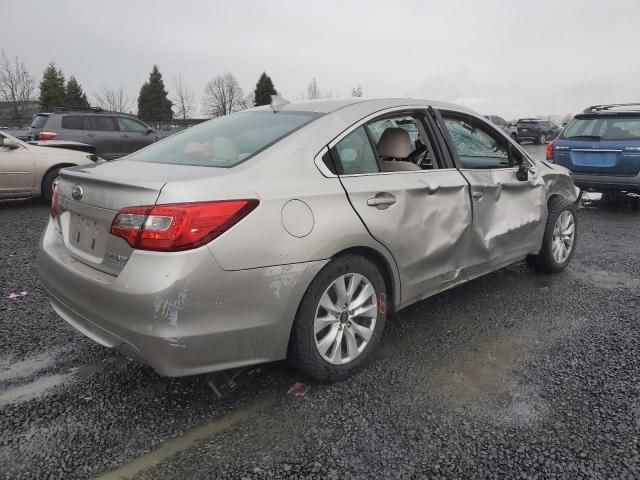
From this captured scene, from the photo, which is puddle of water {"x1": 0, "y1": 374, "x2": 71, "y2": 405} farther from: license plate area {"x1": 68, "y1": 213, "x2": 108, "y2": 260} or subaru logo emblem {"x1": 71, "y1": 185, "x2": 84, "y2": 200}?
subaru logo emblem {"x1": 71, "y1": 185, "x2": 84, "y2": 200}

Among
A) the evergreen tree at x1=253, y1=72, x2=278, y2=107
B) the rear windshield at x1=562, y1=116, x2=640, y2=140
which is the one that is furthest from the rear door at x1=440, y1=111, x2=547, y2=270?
the evergreen tree at x1=253, y1=72, x2=278, y2=107

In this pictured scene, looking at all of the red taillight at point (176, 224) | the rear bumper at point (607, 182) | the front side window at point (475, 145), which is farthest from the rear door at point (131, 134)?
the red taillight at point (176, 224)

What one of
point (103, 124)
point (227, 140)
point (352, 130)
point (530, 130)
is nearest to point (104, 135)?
point (103, 124)

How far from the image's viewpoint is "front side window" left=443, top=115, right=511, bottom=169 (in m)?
3.47

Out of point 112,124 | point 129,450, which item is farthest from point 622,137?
point 112,124

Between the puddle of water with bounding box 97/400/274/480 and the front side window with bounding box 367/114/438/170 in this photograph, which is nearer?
the puddle of water with bounding box 97/400/274/480

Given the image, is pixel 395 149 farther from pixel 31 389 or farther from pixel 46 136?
pixel 46 136

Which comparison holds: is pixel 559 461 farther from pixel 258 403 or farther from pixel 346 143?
pixel 346 143

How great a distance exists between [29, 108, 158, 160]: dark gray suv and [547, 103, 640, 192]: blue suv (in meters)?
10.3

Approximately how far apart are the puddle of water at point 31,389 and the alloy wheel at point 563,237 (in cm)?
388

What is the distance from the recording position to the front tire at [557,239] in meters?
4.31

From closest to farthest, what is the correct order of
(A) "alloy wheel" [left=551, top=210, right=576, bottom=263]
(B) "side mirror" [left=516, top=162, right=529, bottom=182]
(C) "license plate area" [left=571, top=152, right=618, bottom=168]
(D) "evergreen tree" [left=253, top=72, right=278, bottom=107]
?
1. (B) "side mirror" [left=516, top=162, right=529, bottom=182]
2. (A) "alloy wheel" [left=551, top=210, right=576, bottom=263]
3. (C) "license plate area" [left=571, top=152, right=618, bottom=168]
4. (D) "evergreen tree" [left=253, top=72, right=278, bottom=107]

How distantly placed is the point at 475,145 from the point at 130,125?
11.8 meters

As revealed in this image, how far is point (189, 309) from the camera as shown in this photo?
6.77 ft
